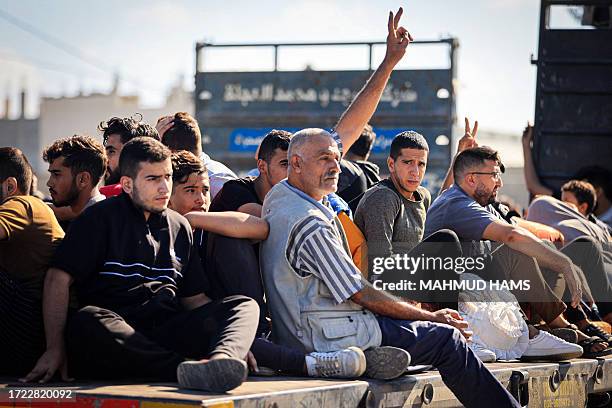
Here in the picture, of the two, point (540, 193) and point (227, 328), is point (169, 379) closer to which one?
point (227, 328)

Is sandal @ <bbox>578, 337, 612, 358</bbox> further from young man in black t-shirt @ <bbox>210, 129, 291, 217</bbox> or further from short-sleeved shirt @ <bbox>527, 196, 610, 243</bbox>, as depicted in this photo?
young man in black t-shirt @ <bbox>210, 129, 291, 217</bbox>

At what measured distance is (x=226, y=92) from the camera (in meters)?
14.4

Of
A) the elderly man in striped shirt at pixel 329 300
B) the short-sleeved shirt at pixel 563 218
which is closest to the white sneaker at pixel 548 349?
the elderly man in striped shirt at pixel 329 300

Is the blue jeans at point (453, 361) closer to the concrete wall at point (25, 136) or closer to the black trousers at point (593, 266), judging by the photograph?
the black trousers at point (593, 266)

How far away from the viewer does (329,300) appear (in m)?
5.44

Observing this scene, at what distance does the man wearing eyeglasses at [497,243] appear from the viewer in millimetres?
7066

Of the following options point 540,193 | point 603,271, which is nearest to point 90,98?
point 540,193

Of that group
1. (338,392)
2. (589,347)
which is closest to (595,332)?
(589,347)

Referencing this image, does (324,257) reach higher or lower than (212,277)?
higher

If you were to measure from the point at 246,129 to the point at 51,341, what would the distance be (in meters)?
9.60

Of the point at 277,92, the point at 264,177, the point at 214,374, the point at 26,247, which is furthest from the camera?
the point at 277,92

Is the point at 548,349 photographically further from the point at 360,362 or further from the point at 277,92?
the point at 277,92

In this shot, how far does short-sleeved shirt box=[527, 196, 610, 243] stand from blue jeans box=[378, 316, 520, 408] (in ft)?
11.9

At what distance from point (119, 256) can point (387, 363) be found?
127 centimetres
